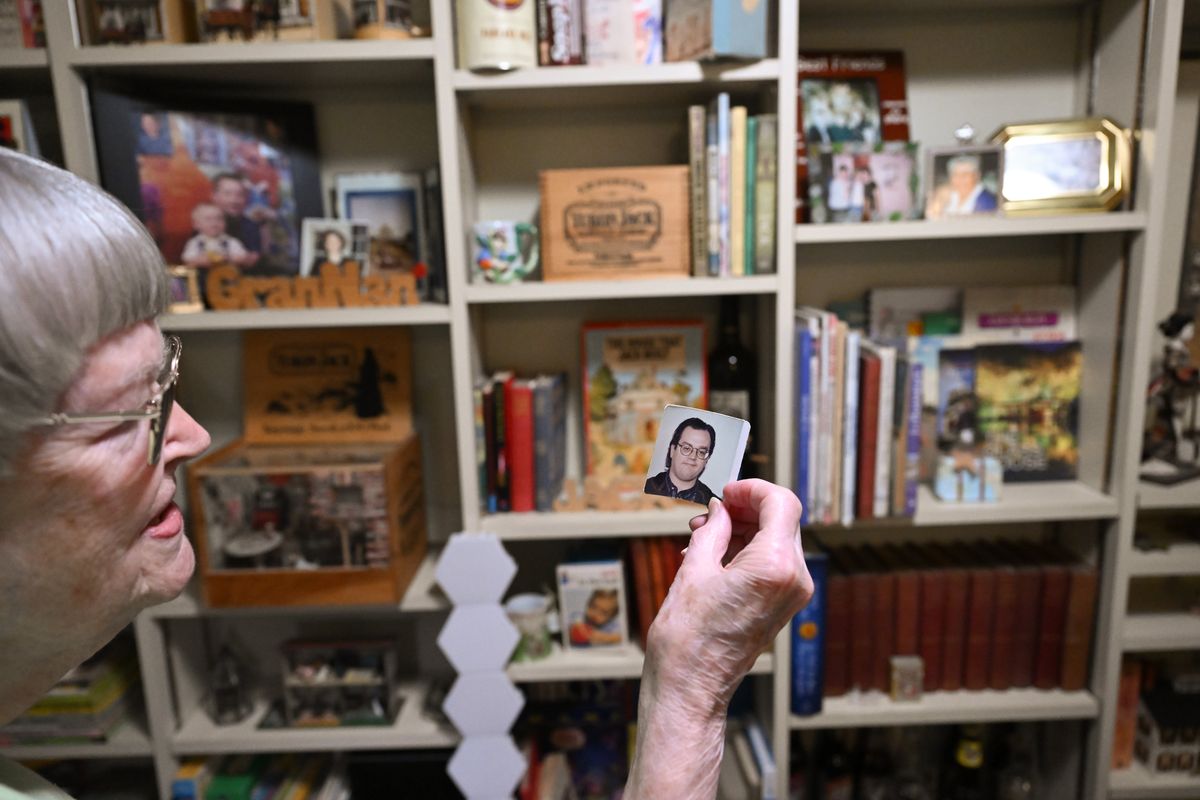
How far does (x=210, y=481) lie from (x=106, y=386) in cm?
87

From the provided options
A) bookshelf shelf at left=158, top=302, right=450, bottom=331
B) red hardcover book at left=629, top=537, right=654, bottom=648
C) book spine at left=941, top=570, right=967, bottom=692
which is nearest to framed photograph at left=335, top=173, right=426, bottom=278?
bookshelf shelf at left=158, top=302, right=450, bottom=331

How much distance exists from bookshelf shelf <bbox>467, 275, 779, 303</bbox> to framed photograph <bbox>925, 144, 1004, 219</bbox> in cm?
41

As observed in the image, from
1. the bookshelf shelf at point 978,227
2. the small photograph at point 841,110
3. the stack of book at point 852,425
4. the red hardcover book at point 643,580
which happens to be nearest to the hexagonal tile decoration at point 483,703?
the red hardcover book at point 643,580

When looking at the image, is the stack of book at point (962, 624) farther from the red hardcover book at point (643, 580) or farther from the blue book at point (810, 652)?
the red hardcover book at point (643, 580)

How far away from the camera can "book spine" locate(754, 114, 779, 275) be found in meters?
1.37

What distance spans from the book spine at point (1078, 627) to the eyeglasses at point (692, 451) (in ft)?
3.95

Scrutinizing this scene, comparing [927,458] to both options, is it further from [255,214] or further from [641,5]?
[255,214]

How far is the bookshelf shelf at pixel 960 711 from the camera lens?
158 cm

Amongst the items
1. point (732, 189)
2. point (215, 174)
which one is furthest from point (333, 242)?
point (732, 189)

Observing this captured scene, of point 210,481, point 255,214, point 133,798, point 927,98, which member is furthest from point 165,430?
point 927,98

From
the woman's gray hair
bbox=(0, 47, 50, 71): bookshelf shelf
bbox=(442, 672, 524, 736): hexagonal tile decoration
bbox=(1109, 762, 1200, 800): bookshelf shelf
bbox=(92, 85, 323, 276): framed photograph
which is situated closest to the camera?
the woman's gray hair

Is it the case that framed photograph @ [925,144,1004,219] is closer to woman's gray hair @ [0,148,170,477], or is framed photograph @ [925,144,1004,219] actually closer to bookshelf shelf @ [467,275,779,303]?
bookshelf shelf @ [467,275,779,303]

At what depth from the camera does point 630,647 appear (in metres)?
1.60

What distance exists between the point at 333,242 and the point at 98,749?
1.15 m
